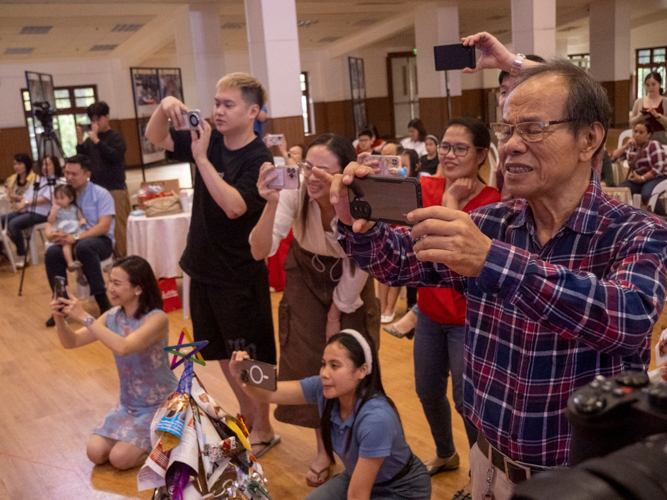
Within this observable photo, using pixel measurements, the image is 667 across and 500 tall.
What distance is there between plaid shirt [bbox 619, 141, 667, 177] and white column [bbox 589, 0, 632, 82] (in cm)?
995

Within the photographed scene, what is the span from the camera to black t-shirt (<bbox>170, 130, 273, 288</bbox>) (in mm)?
2617

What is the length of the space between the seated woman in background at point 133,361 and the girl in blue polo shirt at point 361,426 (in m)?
0.90

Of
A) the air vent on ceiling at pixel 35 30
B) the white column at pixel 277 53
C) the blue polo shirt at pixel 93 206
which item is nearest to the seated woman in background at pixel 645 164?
the white column at pixel 277 53

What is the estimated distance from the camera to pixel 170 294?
5422 mm

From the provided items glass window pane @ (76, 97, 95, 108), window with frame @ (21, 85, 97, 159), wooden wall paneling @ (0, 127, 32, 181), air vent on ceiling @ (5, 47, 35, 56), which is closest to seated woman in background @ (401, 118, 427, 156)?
air vent on ceiling @ (5, 47, 35, 56)

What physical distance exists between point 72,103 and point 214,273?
16363 millimetres

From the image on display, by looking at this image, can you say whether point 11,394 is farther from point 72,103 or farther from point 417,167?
point 72,103

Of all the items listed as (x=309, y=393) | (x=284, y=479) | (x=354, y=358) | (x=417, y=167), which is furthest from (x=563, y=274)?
(x=417, y=167)

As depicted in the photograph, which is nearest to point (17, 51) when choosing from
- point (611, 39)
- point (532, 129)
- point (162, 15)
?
point (162, 15)

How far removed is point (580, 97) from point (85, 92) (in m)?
18.1

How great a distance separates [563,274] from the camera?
0.89 metres

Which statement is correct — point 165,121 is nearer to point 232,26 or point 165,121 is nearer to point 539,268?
point 539,268

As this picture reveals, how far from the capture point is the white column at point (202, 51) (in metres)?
10.5

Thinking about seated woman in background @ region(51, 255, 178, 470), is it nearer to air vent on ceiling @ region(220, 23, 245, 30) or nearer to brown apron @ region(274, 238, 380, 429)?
brown apron @ region(274, 238, 380, 429)
